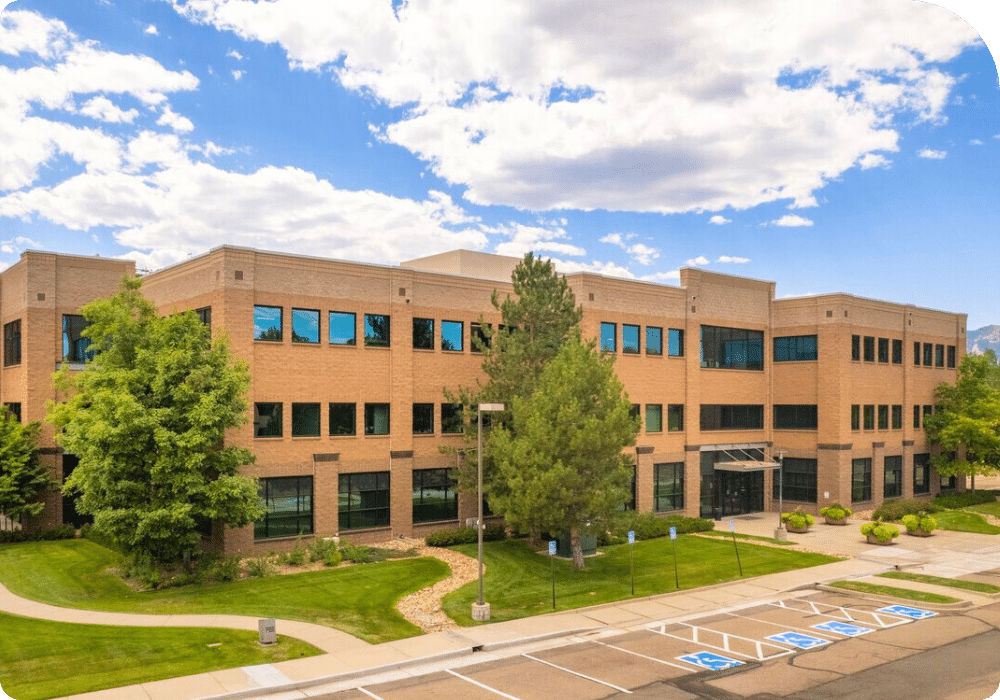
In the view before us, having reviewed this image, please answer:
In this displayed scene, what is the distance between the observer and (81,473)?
2800 cm

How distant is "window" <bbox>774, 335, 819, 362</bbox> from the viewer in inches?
2087

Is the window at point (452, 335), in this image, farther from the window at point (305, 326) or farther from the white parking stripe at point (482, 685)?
the white parking stripe at point (482, 685)

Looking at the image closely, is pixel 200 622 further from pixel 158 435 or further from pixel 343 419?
pixel 343 419

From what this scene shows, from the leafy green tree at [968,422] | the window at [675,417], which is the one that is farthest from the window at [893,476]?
the window at [675,417]

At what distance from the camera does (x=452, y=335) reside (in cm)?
4028

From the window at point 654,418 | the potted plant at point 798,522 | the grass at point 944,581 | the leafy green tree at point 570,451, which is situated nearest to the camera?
the leafy green tree at point 570,451

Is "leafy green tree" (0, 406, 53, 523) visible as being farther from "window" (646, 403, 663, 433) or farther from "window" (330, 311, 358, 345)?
"window" (646, 403, 663, 433)

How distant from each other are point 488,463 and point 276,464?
957 cm

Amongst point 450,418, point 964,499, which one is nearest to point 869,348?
point 964,499

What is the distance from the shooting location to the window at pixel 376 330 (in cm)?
3756

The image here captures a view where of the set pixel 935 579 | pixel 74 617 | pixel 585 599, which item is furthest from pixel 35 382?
pixel 935 579

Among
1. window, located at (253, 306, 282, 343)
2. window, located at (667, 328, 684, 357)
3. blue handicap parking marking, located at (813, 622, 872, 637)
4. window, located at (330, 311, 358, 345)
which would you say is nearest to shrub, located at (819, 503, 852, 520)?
window, located at (667, 328, 684, 357)

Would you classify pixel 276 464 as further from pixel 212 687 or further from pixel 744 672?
pixel 744 672

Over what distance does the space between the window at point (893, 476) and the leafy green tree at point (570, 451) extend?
→ 3238cm
